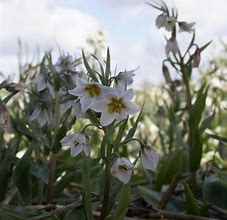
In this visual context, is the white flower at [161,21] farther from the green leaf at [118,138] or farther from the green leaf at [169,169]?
the green leaf at [118,138]

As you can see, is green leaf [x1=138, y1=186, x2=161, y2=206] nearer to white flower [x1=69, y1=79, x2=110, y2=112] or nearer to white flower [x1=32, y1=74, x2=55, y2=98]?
white flower [x1=32, y1=74, x2=55, y2=98]

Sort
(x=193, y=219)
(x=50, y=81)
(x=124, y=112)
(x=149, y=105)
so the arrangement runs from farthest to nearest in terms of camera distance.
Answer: (x=149, y=105), (x=50, y=81), (x=193, y=219), (x=124, y=112)

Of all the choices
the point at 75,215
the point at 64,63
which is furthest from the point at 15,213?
the point at 64,63

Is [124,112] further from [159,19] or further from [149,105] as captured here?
[149,105]

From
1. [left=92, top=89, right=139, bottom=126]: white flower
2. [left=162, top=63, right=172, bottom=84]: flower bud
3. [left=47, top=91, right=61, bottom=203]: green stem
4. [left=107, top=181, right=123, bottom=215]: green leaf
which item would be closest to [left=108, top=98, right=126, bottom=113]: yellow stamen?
[left=92, top=89, right=139, bottom=126]: white flower

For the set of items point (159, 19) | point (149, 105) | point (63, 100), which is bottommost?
point (149, 105)

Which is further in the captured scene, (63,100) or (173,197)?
(173,197)

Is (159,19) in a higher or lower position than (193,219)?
higher

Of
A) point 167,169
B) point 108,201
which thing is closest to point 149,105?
point 167,169

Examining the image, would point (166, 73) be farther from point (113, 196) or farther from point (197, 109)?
point (113, 196)
